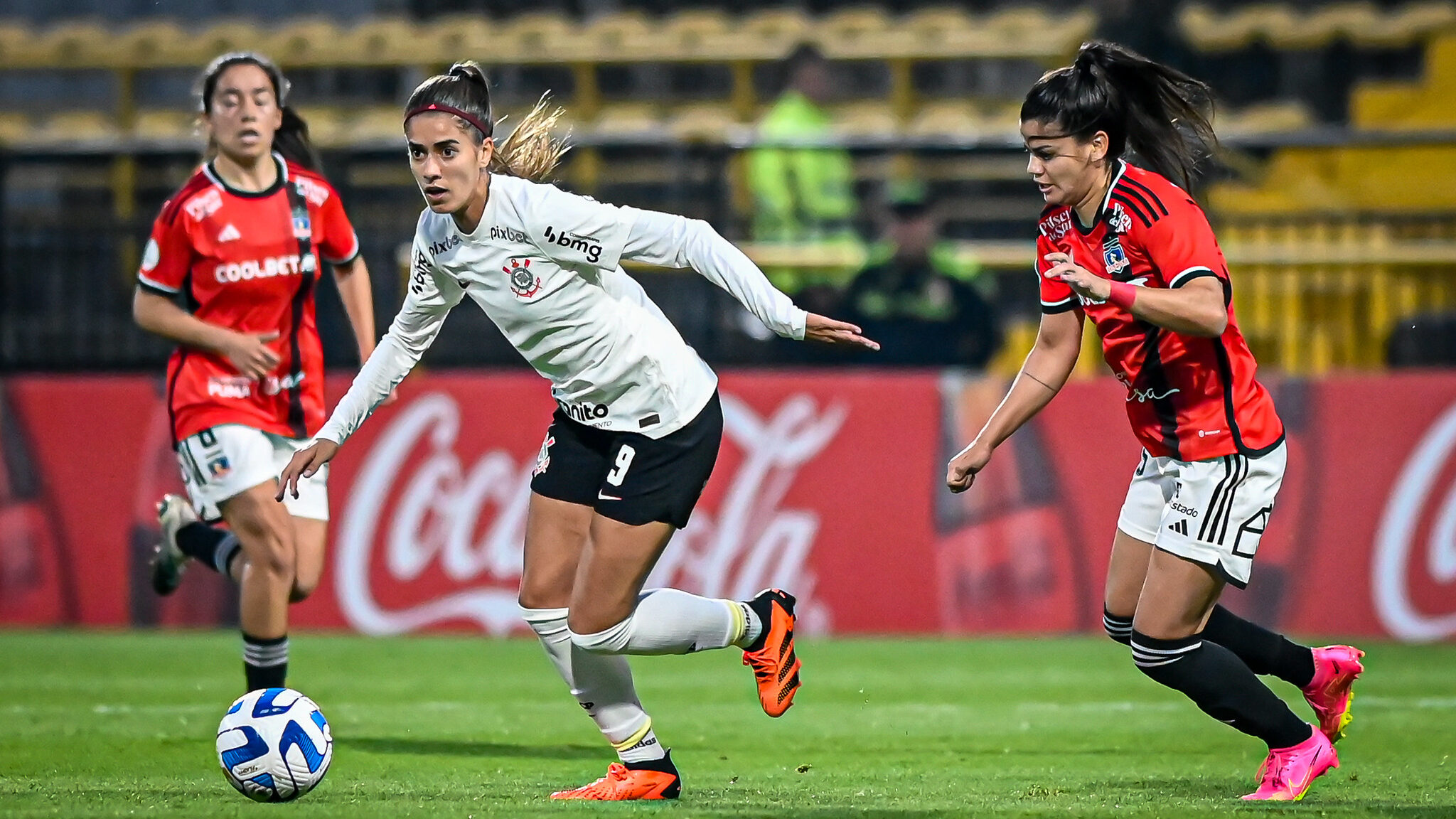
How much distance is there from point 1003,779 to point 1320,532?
4.73 metres

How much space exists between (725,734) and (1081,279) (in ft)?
10.6

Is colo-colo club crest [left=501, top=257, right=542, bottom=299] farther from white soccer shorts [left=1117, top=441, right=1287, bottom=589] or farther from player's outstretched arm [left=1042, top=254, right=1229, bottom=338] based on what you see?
white soccer shorts [left=1117, top=441, right=1287, bottom=589]

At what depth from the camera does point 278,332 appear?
6949 mm

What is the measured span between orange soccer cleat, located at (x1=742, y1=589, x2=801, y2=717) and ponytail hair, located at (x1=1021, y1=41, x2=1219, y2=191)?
5.75ft

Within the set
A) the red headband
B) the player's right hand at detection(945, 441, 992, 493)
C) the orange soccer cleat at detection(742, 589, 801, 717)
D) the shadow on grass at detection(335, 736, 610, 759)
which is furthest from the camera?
the shadow on grass at detection(335, 736, 610, 759)

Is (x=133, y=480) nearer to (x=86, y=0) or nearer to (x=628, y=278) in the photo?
(x=628, y=278)

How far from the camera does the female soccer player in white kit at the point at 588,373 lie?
17.2ft

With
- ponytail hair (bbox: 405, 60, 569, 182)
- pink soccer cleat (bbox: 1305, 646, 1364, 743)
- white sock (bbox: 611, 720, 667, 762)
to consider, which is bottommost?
white sock (bbox: 611, 720, 667, 762)

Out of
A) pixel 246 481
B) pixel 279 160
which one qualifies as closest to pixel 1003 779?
pixel 246 481

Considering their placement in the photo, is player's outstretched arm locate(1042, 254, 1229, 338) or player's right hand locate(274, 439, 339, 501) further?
player's right hand locate(274, 439, 339, 501)

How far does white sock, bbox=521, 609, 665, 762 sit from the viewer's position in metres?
5.52

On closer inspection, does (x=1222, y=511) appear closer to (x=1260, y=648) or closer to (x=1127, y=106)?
(x=1260, y=648)

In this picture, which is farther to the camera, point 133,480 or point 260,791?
point 133,480

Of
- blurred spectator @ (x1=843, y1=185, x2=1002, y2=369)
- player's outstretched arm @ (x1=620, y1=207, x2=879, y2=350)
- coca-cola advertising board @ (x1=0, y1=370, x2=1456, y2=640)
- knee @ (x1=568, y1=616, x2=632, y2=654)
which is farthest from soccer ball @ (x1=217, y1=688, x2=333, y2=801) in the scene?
blurred spectator @ (x1=843, y1=185, x2=1002, y2=369)
